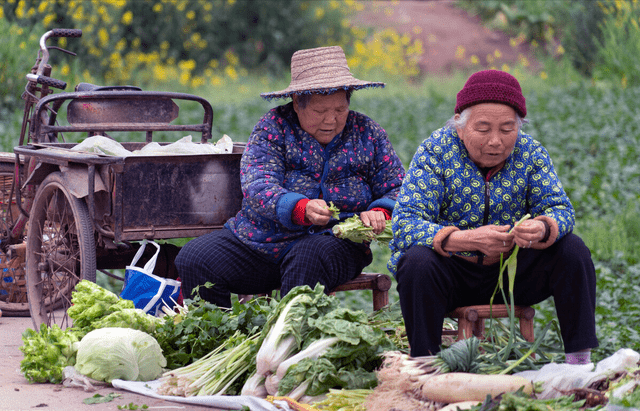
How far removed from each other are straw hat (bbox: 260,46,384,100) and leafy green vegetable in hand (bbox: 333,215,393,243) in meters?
0.66

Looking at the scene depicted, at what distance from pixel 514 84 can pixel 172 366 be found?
2.06 meters

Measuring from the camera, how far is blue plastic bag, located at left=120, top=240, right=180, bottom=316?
13.3ft

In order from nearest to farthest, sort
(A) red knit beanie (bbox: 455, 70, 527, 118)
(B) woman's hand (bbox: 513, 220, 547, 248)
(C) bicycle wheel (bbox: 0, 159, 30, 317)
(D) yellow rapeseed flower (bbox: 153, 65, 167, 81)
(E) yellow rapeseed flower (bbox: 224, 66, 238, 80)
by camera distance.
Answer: (B) woman's hand (bbox: 513, 220, 547, 248), (A) red knit beanie (bbox: 455, 70, 527, 118), (C) bicycle wheel (bbox: 0, 159, 30, 317), (D) yellow rapeseed flower (bbox: 153, 65, 167, 81), (E) yellow rapeseed flower (bbox: 224, 66, 238, 80)

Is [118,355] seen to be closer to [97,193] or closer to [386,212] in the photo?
[97,193]

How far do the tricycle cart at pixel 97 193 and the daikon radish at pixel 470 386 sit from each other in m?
1.81

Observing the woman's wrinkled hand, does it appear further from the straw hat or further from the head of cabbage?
the head of cabbage

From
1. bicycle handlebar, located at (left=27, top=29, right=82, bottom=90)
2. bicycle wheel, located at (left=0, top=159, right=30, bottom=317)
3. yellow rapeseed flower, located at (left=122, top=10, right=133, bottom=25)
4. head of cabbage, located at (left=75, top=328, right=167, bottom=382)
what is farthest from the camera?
yellow rapeseed flower, located at (left=122, top=10, right=133, bottom=25)

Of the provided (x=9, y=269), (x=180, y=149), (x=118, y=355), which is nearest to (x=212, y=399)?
(x=118, y=355)

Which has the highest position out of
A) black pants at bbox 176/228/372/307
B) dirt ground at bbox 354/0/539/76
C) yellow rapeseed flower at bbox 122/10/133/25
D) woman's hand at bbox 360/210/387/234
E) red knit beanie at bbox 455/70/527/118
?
dirt ground at bbox 354/0/539/76

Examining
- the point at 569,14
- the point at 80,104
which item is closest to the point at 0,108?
the point at 80,104

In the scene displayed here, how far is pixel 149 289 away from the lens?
409 centimetres

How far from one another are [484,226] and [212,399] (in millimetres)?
1322

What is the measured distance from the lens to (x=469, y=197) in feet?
10.7

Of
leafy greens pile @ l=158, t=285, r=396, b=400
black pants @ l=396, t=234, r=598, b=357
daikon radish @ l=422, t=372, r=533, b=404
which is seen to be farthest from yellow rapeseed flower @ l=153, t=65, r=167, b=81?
daikon radish @ l=422, t=372, r=533, b=404
